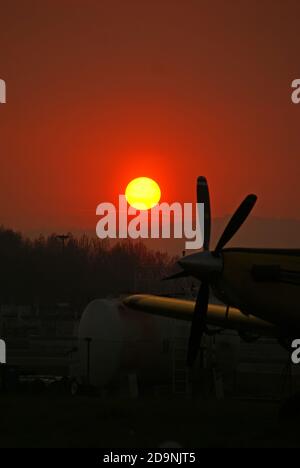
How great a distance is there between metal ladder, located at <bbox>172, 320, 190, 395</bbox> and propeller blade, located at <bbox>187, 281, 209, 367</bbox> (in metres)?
12.0

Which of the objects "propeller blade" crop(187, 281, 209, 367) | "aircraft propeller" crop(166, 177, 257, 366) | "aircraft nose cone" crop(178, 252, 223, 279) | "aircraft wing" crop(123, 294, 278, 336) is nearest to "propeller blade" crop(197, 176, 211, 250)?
"aircraft propeller" crop(166, 177, 257, 366)

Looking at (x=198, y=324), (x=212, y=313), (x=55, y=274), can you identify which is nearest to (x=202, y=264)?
(x=198, y=324)

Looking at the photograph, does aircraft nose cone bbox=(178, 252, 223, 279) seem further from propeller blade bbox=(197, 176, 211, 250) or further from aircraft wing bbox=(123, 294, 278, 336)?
aircraft wing bbox=(123, 294, 278, 336)

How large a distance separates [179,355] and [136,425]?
16140 millimetres

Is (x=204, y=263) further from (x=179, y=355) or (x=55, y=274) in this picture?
(x=55, y=274)

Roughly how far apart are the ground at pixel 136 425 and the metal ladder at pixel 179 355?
9205mm

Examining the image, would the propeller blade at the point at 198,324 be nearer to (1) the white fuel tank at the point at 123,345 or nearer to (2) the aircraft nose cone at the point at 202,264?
(2) the aircraft nose cone at the point at 202,264

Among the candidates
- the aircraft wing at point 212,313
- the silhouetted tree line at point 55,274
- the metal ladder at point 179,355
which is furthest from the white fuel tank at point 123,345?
A: the silhouetted tree line at point 55,274

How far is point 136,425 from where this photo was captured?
21.0m

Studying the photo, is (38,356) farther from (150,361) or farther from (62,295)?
(62,295)

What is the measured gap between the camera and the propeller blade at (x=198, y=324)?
2484 centimetres

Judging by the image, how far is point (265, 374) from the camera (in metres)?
54.0
